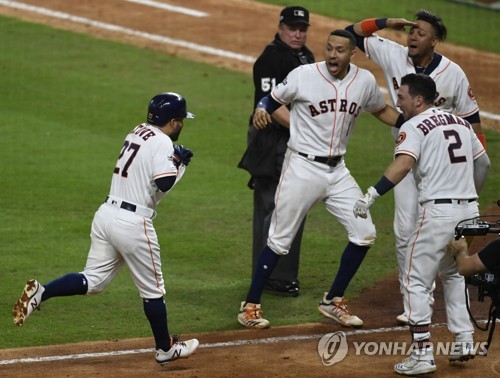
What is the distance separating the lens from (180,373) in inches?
279

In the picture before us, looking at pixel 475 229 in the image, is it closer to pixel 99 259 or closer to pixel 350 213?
pixel 350 213

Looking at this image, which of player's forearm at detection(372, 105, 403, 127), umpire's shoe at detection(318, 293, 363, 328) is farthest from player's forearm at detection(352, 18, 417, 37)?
umpire's shoe at detection(318, 293, 363, 328)

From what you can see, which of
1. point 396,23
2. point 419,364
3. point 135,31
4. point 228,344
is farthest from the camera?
point 135,31

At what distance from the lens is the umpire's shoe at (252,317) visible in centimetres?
809

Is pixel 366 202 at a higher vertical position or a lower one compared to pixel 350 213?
higher

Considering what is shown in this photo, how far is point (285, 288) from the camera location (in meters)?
8.88

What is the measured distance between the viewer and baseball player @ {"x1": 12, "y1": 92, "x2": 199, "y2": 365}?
23.3 feet

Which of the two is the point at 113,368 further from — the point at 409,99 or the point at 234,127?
the point at 234,127

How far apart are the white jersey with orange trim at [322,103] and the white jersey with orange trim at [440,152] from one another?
100cm

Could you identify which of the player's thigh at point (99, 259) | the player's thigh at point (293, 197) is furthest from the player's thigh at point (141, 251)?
the player's thigh at point (293, 197)

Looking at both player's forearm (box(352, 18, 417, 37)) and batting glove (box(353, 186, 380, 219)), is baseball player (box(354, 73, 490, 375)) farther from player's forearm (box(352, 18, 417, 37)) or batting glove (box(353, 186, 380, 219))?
player's forearm (box(352, 18, 417, 37))

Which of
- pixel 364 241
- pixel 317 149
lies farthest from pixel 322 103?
pixel 364 241

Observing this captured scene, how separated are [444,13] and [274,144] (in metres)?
10.3

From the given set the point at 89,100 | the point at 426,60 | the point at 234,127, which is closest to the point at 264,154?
the point at 426,60
